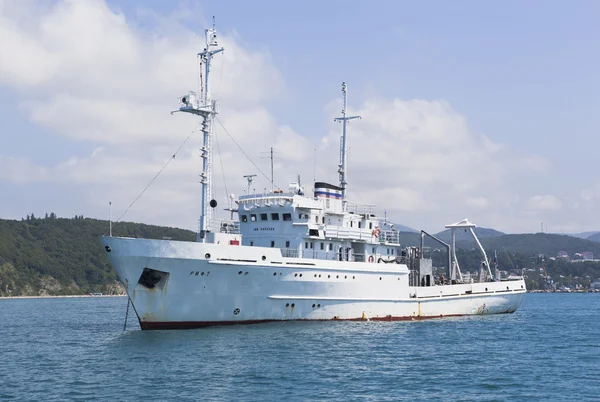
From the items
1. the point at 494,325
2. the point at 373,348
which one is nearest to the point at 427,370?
the point at 373,348

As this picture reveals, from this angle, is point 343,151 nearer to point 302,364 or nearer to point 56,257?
point 302,364

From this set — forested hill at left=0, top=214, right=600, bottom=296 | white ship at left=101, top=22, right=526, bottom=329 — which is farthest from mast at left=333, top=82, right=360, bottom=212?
forested hill at left=0, top=214, right=600, bottom=296

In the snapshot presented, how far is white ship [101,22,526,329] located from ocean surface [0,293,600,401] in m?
1.06

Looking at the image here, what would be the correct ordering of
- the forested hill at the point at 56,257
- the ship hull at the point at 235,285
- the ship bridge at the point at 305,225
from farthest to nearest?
the forested hill at the point at 56,257 → the ship bridge at the point at 305,225 → the ship hull at the point at 235,285

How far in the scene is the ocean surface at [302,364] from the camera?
2080 cm

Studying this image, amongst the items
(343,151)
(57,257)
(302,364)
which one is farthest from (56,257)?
(302,364)

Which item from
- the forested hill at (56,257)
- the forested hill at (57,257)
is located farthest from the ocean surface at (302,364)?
the forested hill at (56,257)

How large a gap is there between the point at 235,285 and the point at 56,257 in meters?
128

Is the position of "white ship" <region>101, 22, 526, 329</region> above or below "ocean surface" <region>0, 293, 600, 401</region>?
above

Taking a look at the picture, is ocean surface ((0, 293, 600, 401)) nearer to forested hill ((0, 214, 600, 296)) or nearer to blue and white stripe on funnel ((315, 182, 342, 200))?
blue and white stripe on funnel ((315, 182, 342, 200))

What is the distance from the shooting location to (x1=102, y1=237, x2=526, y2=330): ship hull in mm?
30947

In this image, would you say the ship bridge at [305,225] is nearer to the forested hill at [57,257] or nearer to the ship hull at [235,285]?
the ship hull at [235,285]

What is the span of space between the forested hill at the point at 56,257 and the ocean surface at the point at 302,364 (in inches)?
4359

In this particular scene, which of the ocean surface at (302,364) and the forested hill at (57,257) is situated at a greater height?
the forested hill at (57,257)
